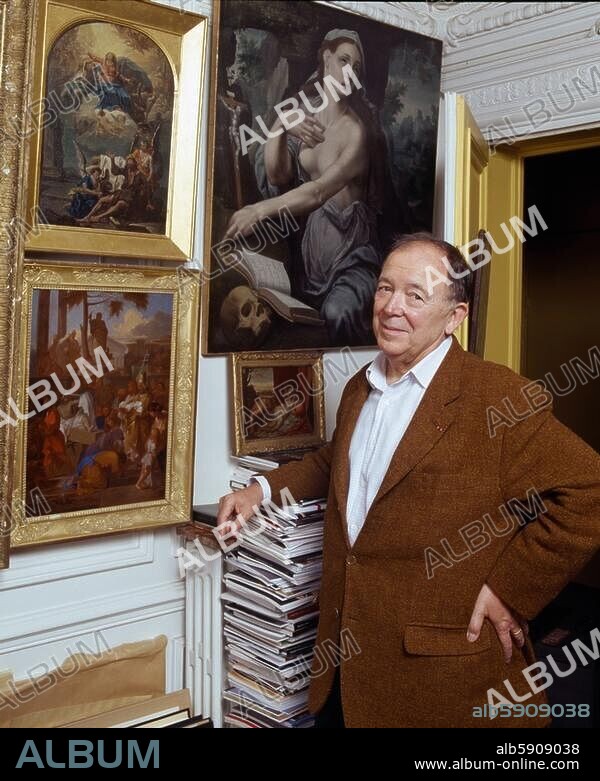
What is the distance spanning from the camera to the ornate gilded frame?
8.04ft

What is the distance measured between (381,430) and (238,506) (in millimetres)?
629

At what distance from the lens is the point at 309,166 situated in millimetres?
3398

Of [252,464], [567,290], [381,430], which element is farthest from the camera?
[567,290]

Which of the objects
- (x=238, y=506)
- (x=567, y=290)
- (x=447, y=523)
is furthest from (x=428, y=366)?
(x=567, y=290)

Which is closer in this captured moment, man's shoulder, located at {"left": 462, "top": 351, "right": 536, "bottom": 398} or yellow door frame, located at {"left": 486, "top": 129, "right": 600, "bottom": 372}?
man's shoulder, located at {"left": 462, "top": 351, "right": 536, "bottom": 398}

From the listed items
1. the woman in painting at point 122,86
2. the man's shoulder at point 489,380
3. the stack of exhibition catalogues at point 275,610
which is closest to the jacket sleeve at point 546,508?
the man's shoulder at point 489,380

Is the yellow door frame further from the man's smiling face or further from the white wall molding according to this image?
the white wall molding

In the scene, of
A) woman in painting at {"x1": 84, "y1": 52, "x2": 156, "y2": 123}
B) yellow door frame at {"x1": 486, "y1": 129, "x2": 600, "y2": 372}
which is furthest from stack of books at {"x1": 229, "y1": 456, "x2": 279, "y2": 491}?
yellow door frame at {"x1": 486, "y1": 129, "x2": 600, "y2": 372}

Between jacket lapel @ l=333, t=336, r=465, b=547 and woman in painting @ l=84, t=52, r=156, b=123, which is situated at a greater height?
woman in painting @ l=84, t=52, r=156, b=123

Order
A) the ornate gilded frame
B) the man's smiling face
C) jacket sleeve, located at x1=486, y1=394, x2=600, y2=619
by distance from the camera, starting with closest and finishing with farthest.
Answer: jacket sleeve, located at x1=486, y1=394, x2=600, y2=619
the man's smiling face
the ornate gilded frame

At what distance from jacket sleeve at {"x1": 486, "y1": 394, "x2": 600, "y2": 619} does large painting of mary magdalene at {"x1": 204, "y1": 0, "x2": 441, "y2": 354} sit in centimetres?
150

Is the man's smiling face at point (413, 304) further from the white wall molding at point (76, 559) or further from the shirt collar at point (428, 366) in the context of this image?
the white wall molding at point (76, 559)

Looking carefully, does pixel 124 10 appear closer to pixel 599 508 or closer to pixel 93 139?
pixel 93 139

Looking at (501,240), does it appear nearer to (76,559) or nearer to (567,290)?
(567,290)
